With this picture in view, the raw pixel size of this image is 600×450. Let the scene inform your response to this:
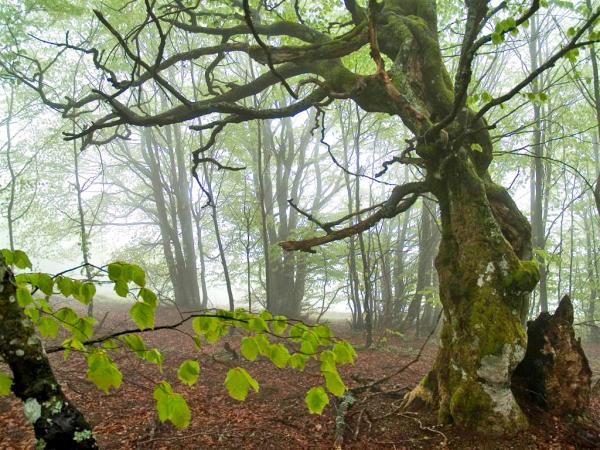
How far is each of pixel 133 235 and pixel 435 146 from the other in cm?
1939

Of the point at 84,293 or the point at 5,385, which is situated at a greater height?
the point at 84,293

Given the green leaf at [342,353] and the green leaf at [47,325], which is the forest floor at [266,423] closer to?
the green leaf at [47,325]

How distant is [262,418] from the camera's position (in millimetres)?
5426

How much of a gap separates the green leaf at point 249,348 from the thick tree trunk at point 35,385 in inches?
25.4

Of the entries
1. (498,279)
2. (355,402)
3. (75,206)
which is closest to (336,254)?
(355,402)

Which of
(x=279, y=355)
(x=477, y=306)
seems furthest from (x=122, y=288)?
(x=477, y=306)

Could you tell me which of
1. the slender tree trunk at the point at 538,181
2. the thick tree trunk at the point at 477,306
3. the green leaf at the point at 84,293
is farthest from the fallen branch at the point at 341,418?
the slender tree trunk at the point at 538,181

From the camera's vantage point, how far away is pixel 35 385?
1432mm

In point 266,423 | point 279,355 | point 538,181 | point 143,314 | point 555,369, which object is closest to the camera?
point 143,314

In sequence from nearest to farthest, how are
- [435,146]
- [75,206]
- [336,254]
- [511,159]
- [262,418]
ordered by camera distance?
[435,146], [262,418], [511,159], [336,254], [75,206]

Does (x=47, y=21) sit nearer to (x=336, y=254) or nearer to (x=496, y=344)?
(x=336, y=254)

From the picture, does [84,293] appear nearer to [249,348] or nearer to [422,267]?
[249,348]

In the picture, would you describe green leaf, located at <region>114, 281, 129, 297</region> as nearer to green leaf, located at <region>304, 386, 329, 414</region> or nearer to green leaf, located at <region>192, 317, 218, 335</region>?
green leaf, located at <region>192, 317, 218, 335</region>

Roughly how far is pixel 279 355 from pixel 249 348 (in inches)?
5.5
